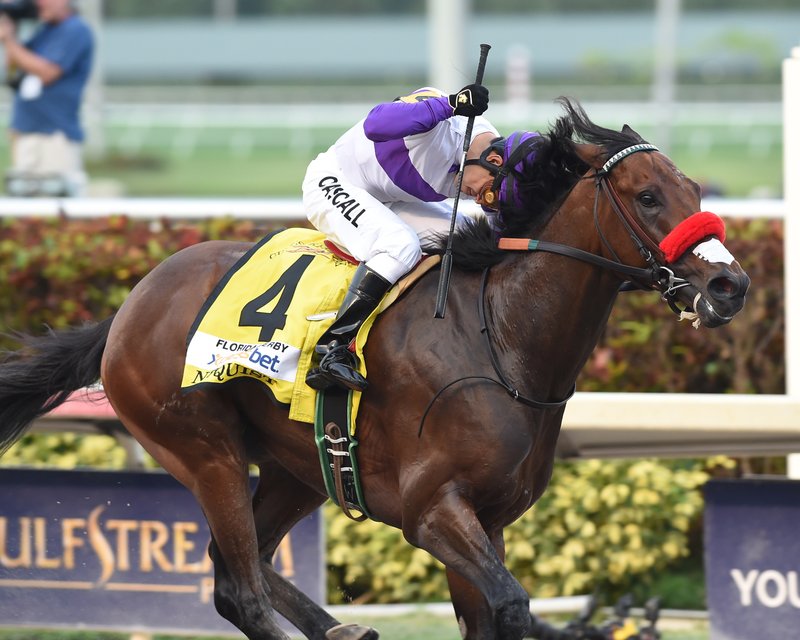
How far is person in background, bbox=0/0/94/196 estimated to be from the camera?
27.9 ft

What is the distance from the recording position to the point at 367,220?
4.34 meters

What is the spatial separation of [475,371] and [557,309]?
12.0 inches

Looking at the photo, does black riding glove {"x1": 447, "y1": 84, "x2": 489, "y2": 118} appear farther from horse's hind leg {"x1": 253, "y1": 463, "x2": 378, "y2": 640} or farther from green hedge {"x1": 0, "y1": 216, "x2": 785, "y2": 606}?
green hedge {"x1": 0, "y1": 216, "x2": 785, "y2": 606}

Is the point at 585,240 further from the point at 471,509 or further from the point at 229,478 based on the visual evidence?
the point at 229,478

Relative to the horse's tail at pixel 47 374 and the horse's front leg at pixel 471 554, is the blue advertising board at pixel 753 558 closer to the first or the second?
the horse's front leg at pixel 471 554

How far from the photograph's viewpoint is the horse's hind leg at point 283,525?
4.70 m

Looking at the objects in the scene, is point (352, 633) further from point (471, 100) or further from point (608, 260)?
point (471, 100)

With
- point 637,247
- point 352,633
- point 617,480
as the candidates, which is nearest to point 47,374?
point 352,633

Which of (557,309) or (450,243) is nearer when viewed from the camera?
(557,309)

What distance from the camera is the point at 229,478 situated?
459 cm

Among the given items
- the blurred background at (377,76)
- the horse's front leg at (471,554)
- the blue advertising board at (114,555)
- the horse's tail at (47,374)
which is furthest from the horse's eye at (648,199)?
the blurred background at (377,76)

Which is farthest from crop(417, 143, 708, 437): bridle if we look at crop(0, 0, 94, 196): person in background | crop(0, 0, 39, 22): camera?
crop(0, 0, 39, 22): camera

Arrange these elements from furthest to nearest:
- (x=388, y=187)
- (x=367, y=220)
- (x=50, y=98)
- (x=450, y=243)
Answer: (x=50, y=98)
(x=388, y=187)
(x=367, y=220)
(x=450, y=243)

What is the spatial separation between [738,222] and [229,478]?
3.21m
